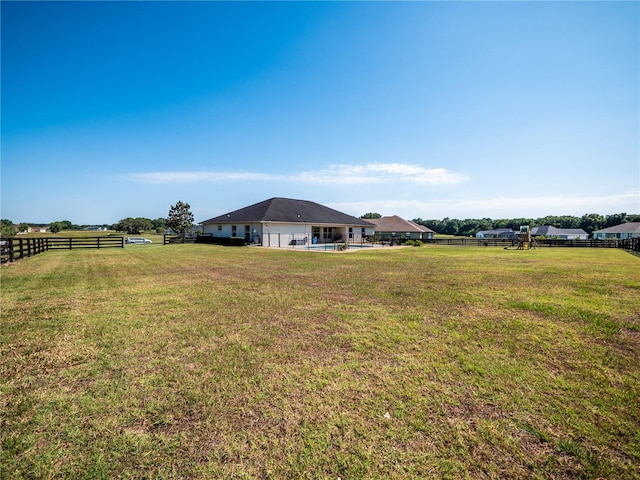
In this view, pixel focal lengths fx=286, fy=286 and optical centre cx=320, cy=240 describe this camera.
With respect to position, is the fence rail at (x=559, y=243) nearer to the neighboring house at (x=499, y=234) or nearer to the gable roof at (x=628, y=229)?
the gable roof at (x=628, y=229)

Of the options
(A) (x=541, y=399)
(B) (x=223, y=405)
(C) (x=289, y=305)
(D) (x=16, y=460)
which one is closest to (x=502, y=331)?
(A) (x=541, y=399)

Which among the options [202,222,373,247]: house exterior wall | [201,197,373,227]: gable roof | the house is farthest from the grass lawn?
[201,197,373,227]: gable roof

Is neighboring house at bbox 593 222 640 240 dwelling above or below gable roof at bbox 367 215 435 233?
below

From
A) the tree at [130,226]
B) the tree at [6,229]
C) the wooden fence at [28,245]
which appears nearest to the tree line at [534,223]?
the tree at [130,226]

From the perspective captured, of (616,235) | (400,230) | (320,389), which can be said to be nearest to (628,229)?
(616,235)

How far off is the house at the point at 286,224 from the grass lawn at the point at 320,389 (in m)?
22.7

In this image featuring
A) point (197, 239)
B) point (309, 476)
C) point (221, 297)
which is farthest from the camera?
point (197, 239)

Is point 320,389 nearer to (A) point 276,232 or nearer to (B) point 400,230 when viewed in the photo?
(A) point 276,232

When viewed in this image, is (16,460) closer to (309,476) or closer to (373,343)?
(309,476)

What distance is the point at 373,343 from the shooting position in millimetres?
4961

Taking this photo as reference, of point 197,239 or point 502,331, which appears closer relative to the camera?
point 502,331

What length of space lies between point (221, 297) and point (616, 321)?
30.5 ft

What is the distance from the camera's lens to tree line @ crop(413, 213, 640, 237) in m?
83.8

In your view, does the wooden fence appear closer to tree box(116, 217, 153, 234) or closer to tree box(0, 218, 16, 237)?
tree box(0, 218, 16, 237)
